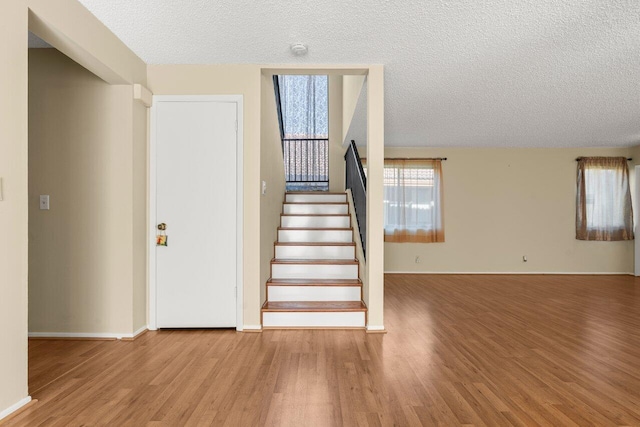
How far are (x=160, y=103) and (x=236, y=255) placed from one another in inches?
59.8

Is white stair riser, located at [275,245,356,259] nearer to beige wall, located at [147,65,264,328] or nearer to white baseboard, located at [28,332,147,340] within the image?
beige wall, located at [147,65,264,328]

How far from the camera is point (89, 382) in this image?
2.28m

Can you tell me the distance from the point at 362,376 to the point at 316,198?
3.61m

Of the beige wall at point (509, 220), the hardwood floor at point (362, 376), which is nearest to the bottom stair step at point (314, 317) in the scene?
the hardwood floor at point (362, 376)

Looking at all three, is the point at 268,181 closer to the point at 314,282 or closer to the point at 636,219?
the point at 314,282

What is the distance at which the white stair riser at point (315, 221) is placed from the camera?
4961 mm

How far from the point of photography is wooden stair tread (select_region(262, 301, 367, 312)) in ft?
11.2

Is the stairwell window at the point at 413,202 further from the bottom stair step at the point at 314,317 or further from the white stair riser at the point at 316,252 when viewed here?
the bottom stair step at the point at 314,317

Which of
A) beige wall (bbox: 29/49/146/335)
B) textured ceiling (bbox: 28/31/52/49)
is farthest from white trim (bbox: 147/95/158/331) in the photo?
textured ceiling (bbox: 28/31/52/49)

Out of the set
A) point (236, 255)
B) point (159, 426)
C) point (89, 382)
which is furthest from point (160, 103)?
point (159, 426)

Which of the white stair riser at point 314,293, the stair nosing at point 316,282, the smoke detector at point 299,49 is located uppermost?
the smoke detector at point 299,49

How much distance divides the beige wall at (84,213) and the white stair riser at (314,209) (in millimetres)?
2423
